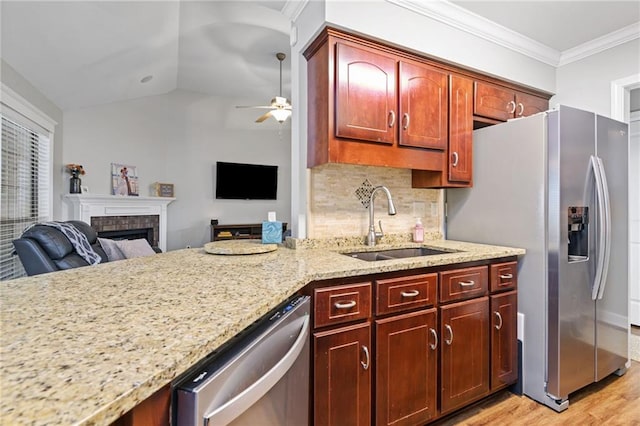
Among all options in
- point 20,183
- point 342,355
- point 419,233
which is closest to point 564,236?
point 419,233

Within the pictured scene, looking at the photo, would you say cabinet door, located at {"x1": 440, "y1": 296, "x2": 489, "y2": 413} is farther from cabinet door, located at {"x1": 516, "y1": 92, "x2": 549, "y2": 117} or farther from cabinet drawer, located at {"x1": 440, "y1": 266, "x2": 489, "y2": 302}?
cabinet door, located at {"x1": 516, "y1": 92, "x2": 549, "y2": 117}

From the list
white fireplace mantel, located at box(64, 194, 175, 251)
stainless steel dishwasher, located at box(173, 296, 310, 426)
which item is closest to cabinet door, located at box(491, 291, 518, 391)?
stainless steel dishwasher, located at box(173, 296, 310, 426)

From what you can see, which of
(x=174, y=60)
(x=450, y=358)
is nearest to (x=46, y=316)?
(x=450, y=358)

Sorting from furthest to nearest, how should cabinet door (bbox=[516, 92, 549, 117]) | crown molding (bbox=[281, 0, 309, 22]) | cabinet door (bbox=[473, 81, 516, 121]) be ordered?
cabinet door (bbox=[516, 92, 549, 117]) → cabinet door (bbox=[473, 81, 516, 121]) → crown molding (bbox=[281, 0, 309, 22])

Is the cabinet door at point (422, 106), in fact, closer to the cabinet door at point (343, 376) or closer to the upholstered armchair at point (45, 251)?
the cabinet door at point (343, 376)

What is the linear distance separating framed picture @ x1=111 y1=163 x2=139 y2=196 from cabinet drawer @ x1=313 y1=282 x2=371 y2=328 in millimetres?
4647

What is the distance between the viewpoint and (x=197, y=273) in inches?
49.2

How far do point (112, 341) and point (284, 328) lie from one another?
0.49 metres

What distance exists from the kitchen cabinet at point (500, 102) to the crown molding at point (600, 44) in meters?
0.45

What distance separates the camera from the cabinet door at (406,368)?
4.90 ft

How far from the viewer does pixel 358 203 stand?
2250mm

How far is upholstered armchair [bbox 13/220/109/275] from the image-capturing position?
2.04 metres

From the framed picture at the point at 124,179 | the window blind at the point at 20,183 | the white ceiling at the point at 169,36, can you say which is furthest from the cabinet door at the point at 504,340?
the framed picture at the point at 124,179

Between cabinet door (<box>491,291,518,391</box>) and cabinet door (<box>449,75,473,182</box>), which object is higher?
cabinet door (<box>449,75,473,182</box>)
